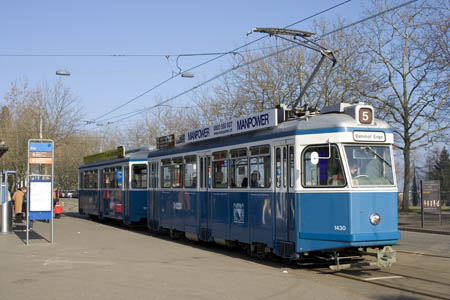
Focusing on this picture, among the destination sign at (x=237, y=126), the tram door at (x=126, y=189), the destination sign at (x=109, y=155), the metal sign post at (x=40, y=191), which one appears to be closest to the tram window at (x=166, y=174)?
the destination sign at (x=237, y=126)

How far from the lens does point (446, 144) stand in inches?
1239

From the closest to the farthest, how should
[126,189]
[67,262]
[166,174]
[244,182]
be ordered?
[67,262] < [244,182] < [166,174] < [126,189]

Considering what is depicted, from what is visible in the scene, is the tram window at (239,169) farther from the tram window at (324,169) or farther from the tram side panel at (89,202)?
the tram side panel at (89,202)

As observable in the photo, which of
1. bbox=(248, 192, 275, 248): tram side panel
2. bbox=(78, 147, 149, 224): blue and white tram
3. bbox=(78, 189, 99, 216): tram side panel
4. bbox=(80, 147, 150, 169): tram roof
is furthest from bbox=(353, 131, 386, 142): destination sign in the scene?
bbox=(78, 189, 99, 216): tram side panel

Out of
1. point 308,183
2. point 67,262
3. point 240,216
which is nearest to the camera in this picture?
point 308,183

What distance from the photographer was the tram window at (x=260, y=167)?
12531 millimetres

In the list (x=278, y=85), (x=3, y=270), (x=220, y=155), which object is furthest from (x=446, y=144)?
(x=3, y=270)

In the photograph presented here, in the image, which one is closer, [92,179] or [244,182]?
[244,182]

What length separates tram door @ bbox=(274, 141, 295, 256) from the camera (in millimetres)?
11633

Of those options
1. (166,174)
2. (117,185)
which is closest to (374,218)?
(166,174)

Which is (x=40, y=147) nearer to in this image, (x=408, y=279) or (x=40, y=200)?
(x=40, y=200)

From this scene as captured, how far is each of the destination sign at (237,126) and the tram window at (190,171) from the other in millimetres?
573

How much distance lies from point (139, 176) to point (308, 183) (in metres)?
12.0

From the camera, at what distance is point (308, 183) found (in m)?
11.4
